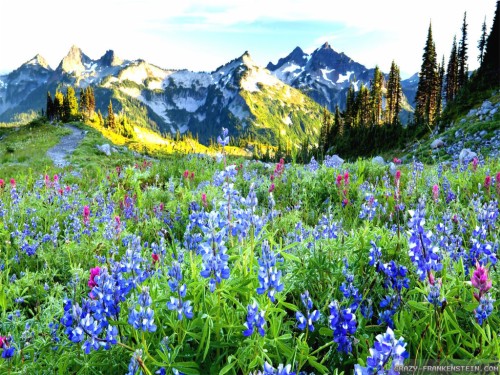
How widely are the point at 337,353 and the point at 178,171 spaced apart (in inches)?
374

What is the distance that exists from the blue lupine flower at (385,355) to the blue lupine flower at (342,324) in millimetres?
545

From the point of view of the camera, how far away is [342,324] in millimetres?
2027

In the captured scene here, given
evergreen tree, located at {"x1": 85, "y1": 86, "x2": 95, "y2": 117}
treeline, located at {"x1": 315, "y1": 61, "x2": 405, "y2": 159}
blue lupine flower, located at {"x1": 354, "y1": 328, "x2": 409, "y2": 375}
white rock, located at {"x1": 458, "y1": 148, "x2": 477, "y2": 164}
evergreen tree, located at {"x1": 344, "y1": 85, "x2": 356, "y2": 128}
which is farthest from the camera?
evergreen tree, located at {"x1": 85, "y1": 86, "x2": 95, "y2": 117}

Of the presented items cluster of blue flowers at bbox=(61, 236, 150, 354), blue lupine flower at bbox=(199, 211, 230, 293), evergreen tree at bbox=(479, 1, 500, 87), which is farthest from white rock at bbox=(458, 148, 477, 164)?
evergreen tree at bbox=(479, 1, 500, 87)

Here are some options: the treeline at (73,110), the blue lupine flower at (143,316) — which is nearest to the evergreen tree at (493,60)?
the blue lupine flower at (143,316)

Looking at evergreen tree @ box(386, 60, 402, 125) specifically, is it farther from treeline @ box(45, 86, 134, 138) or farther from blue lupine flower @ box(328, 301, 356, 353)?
treeline @ box(45, 86, 134, 138)

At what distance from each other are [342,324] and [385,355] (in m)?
0.63

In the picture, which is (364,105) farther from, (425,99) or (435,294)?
(435,294)

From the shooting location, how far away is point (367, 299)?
8.25 ft

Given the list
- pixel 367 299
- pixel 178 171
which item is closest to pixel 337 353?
pixel 367 299

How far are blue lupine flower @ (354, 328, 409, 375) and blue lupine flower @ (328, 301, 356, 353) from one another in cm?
55

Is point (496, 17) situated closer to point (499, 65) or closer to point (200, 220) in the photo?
point (499, 65)

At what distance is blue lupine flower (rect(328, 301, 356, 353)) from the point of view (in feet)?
6.56

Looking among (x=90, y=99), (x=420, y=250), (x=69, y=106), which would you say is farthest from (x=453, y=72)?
(x=90, y=99)
